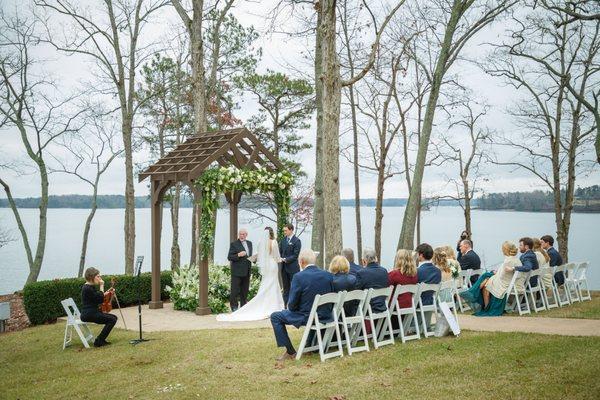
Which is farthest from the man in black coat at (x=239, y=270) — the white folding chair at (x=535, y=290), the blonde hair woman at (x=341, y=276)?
the white folding chair at (x=535, y=290)

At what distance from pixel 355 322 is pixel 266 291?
5159 mm

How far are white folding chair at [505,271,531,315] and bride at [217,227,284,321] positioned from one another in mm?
4766

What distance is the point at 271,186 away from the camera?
50.4 feet

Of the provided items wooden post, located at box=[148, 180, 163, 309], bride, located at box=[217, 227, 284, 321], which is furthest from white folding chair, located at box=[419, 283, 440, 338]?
wooden post, located at box=[148, 180, 163, 309]

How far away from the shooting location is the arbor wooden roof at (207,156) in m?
14.1

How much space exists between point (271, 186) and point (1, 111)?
48.7 ft

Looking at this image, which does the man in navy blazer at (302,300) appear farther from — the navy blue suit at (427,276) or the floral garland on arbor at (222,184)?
the floral garland on arbor at (222,184)

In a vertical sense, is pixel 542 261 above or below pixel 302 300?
above

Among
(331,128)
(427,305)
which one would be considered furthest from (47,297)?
(427,305)

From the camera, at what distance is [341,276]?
8.85m

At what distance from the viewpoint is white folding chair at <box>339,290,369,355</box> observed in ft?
28.3

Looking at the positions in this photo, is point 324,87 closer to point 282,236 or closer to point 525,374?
point 282,236

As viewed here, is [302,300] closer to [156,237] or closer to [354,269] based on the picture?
[354,269]

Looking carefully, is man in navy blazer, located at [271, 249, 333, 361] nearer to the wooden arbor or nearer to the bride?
the bride
